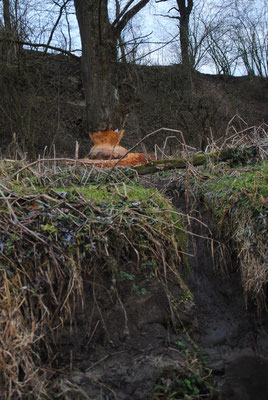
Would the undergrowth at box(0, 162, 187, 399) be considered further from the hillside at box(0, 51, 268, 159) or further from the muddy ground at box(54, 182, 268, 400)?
the hillside at box(0, 51, 268, 159)

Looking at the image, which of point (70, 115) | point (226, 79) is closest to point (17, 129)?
point (70, 115)

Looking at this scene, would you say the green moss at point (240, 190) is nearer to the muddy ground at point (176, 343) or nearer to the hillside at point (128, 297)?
the hillside at point (128, 297)

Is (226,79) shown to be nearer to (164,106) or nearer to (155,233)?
(164,106)

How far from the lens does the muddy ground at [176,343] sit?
7.61 ft

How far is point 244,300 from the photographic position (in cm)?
299

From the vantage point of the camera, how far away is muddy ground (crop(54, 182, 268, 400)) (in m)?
2.32

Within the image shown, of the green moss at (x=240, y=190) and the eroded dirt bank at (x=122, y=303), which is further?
the green moss at (x=240, y=190)

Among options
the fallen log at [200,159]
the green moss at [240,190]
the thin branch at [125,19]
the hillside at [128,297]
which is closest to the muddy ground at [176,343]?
the hillside at [128,297]

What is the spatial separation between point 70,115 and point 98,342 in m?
11.7

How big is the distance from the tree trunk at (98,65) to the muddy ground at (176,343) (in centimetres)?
414

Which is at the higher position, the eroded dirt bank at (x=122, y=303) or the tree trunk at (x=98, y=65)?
the tree trunk at (x=98, y=65)

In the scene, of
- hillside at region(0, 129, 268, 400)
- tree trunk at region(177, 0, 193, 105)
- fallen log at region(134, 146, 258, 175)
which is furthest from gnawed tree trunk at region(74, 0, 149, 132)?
tree trunk at region(177, 0, 193, 105)

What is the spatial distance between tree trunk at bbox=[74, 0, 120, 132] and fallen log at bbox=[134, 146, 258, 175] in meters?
2.65

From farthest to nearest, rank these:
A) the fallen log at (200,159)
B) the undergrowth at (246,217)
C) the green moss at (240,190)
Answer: the fallen log at (200,159), the green moss at (240,190), the undergrowth at (246,217)
